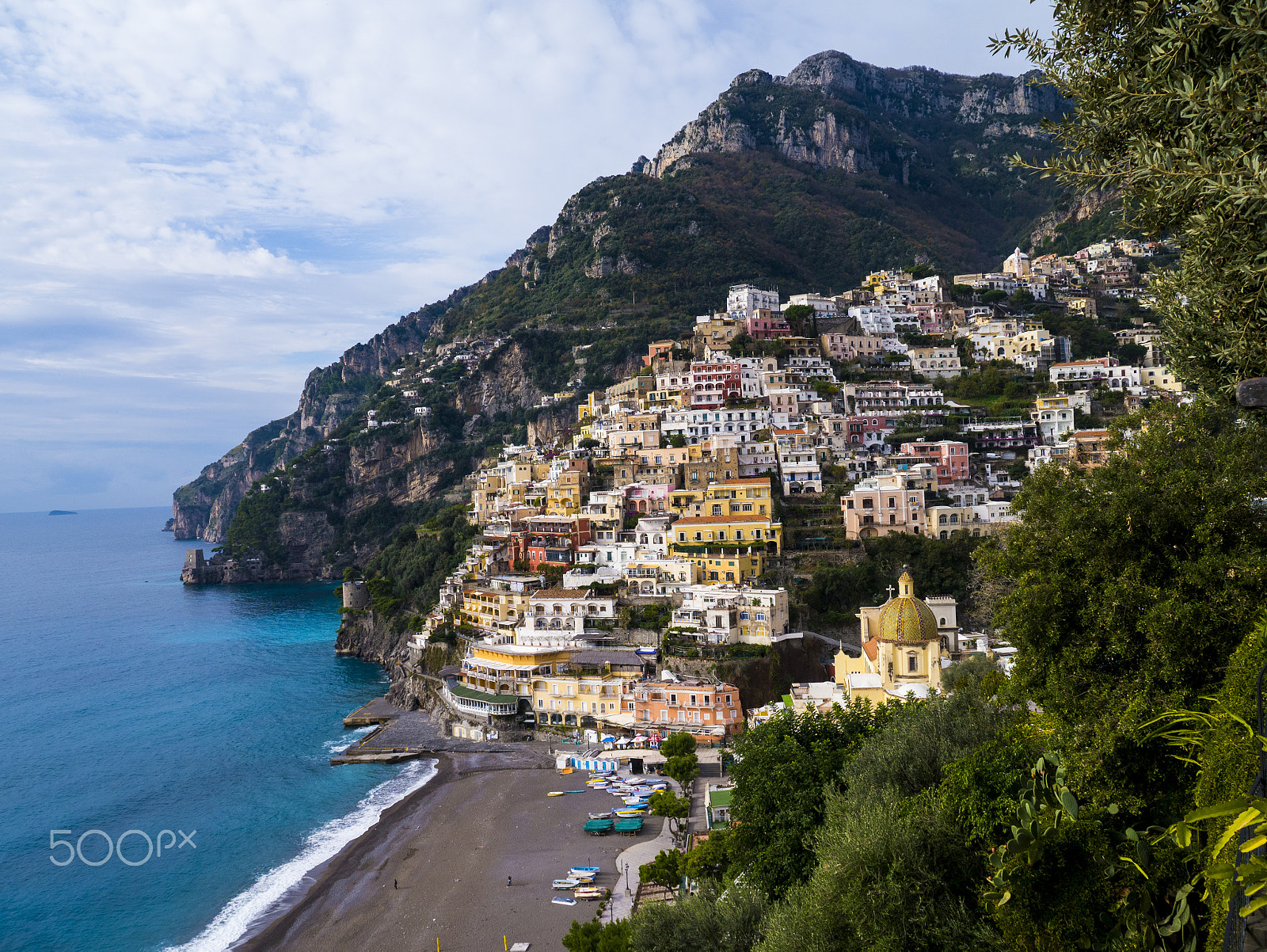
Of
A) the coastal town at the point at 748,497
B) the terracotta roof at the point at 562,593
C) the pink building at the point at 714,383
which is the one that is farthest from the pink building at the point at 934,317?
the terracotta roof at the point at 562,593

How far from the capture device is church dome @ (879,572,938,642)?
28.6 meters

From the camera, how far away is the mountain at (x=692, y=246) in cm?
10188

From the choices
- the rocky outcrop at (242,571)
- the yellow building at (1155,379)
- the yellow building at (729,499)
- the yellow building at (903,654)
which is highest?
the yellow building at (1155,379)

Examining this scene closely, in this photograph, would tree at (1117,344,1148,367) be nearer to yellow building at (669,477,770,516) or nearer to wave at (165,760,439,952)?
yellow building at (669,477,770,516)

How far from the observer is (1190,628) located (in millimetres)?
7770

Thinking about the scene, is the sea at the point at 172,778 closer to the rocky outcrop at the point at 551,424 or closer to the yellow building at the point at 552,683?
the yellow building at the point at 552,683

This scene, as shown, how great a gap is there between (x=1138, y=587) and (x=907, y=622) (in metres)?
21.1

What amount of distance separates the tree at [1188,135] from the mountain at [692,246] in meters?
82.7

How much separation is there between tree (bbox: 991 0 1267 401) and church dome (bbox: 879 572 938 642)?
21.9 meters

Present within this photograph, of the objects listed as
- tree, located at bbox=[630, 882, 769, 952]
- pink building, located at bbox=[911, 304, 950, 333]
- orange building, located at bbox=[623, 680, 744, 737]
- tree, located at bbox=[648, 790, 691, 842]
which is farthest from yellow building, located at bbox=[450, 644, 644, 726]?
pink building, located at bbox=[911, 304, 950, 333]

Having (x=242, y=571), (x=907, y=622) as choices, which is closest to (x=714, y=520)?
(x=907, y=622)

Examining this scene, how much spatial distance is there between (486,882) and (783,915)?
17.5m

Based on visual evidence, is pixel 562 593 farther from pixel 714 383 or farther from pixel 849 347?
pixel 849 347

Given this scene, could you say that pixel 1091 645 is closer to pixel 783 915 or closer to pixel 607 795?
pixel 783 915
